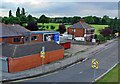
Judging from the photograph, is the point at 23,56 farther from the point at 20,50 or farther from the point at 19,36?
the point at 19,36

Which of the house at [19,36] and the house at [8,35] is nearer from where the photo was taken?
the house at [8,35]

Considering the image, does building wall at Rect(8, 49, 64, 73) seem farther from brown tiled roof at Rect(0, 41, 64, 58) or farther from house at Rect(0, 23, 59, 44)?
house at Rect(0, 23, 59, 44)

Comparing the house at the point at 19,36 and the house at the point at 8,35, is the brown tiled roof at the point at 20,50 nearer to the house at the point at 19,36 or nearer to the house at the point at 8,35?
the house at the point at 8,35

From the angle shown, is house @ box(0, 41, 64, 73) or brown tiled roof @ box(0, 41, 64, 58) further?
brown tiled roof @ box(0, 41, 64, 58)

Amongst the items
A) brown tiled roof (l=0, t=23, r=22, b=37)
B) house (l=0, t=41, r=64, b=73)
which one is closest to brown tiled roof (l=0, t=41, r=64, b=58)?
house (l=0, t=41, r=64, b=73)

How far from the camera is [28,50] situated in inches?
849

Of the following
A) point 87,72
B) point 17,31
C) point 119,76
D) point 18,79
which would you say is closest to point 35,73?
point 18,79

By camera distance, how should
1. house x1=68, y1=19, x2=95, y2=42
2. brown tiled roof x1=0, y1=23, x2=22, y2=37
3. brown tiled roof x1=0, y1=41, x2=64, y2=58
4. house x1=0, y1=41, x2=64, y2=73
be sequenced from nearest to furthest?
house x1=0, y1=41, x2=64, y2=73
brown tiled roof x1=0, y1=41, x2=64, y2=58
brown tiled roof x1=0, y1=23, x2=22, y2=37
house x1=68, y1=19, x2=95, y2=42

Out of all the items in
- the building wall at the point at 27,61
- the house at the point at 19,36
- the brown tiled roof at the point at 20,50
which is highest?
the house at the point at 19,36

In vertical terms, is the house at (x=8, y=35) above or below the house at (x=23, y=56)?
above

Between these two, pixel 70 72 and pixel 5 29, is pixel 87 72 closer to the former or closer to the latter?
pixel 70 72

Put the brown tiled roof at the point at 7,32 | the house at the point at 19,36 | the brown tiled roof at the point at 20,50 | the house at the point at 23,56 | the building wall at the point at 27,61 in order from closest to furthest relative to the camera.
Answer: the building wall at the point at 27,61, the house at the point at 23,56, the brown tiled roof at the point at 20,50, the brown tiled roof at the point at 7,32, the house at the point at 19,36

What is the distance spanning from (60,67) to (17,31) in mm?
11926

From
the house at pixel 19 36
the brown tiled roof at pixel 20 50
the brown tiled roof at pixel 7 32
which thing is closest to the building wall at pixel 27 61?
the brown tiled roof at pixel 20 50
